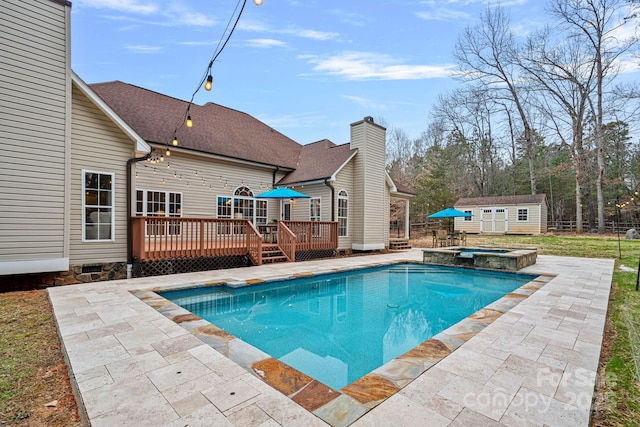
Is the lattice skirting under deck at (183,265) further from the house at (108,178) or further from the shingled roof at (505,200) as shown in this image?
the shingled roof at (505,200)

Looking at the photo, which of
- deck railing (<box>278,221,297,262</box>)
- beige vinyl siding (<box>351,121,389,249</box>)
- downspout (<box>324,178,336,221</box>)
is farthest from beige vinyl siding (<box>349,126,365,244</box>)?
deck railing (<box>278,221,297,262</box>)

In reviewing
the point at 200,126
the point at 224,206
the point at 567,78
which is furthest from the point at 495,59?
the point at 224,206

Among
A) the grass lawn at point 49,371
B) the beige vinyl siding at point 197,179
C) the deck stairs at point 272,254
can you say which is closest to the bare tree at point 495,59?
the beige vinyl siding at point 197,179

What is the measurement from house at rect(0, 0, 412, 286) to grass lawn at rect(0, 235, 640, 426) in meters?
1.80

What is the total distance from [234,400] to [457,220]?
25.8 metres

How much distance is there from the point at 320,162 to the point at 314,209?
6.68 ft

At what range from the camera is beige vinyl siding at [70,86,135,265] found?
21.9 ft

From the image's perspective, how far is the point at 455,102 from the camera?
1090 inches

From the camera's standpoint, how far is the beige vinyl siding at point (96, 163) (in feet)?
21.9

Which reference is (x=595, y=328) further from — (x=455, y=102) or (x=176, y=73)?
(x=455, y=102)

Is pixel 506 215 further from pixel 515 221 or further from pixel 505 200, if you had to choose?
pixel 505 200

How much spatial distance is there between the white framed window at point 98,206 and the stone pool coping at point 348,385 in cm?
383

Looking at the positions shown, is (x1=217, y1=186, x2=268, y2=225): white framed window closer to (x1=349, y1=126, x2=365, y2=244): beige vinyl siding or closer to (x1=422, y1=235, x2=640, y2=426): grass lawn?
(x1=349, y1=126, x2=365, y2=244): beige vinyl siding

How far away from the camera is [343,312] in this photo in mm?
5500
